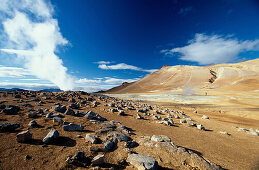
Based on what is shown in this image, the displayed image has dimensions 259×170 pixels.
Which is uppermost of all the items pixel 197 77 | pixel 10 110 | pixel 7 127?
pixel 197 77

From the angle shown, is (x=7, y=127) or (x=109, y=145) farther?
(x=7, y=127)

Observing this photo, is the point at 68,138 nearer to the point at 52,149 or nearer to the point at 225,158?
the point at 52,149

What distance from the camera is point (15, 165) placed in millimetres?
3031

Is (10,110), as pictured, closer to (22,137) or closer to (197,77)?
(22,137)

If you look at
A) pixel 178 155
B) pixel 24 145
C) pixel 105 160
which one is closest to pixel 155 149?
pixel 178 155

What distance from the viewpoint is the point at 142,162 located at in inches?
138

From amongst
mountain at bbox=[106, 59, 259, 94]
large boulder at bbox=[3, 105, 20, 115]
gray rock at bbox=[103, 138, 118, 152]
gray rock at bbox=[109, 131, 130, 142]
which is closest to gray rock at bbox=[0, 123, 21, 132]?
large boulder at bbox=[3, 105, 20, 115]

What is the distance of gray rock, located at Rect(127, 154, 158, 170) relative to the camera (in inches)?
133

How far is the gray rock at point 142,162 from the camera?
337 centimetres

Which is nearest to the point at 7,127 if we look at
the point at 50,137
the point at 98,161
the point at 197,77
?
the point at 50,137

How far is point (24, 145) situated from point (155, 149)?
5121 mm

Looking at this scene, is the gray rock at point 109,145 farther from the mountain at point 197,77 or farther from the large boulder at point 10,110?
the mountain at point 197,77

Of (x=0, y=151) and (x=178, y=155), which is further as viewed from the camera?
(x=178, y=155)

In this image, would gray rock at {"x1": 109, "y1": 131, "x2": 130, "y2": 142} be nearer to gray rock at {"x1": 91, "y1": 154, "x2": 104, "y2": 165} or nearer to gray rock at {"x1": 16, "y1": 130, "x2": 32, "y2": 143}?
gray rock at {"x1": 91, "y1": 154, "x2": 104, "y2": 165}
